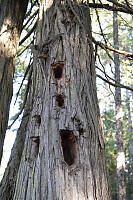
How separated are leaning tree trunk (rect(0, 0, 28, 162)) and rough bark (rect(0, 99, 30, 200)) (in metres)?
0.20

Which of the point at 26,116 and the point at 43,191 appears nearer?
the point at 43,191

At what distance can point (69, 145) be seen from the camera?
1706mm

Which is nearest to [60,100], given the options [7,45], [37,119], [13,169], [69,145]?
[37,119]

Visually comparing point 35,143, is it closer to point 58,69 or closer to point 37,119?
point 37,119

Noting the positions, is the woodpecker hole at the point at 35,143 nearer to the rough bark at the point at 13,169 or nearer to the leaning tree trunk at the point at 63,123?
the leaning tree trunk at the point at 63,123

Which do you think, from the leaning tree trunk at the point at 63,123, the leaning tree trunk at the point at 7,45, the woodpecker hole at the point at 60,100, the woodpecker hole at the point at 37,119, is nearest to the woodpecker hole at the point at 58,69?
the leaning tree trunk at the point at 63,123

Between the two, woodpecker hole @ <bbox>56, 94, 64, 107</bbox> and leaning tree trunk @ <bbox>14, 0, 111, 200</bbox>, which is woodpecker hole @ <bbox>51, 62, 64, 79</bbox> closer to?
leaning tree trunk @ <bbox>14, 0, 111, 200</bbox>

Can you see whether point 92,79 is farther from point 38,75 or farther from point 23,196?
point 23,196

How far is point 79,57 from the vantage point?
6.86 feet


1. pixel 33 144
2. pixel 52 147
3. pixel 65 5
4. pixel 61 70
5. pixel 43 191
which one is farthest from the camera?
pixel 65 5

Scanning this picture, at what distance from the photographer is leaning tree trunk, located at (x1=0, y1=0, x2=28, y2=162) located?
9.00 feet

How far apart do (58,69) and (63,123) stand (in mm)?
587

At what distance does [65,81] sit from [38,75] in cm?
32

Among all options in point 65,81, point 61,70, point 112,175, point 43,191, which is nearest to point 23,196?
point 43,191
